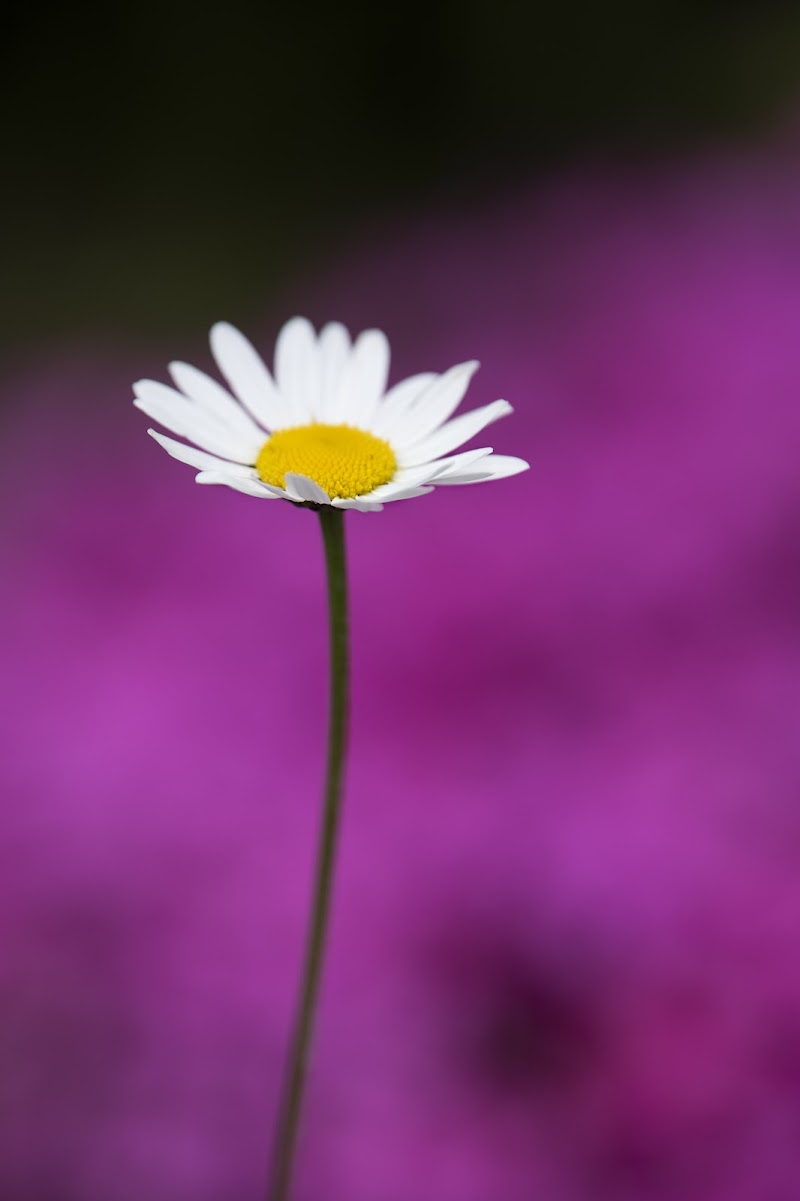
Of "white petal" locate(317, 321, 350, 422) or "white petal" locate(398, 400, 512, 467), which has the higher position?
"white petal" locate(317, 321, 350, 422)

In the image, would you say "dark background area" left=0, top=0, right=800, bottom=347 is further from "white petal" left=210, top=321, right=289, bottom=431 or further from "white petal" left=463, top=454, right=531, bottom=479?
"white petal" left=463, top=454, right=531, bottom=479

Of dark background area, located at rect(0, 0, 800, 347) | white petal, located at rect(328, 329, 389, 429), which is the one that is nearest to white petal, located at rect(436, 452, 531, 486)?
white petal, located at rect(328, 329, 389, 429)

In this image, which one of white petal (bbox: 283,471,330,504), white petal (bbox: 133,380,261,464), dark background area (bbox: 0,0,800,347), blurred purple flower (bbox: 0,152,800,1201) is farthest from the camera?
dark background area (bbox: 0,0,800,347)

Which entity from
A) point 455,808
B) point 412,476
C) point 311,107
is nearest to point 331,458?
point 412,476

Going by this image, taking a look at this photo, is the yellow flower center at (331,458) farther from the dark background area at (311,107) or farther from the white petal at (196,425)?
the dark background area at (311,107)

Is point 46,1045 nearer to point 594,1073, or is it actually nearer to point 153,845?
point 153,845

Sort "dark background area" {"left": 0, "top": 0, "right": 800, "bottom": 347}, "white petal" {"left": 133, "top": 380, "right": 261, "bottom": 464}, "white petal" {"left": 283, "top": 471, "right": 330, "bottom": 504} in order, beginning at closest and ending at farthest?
1. "white petal" {"left": 283, "top": 471, "right": 330, "bottom": 504}
2. "white petal" {"left": 133, "top": 380, "right": 261, "bottom": 464}
3. "dark background area" {"left": 0, "top": 0, "right": 800, "bottom": 347}

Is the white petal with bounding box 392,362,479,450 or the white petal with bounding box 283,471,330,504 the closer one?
the white petal with bounding box 283,471,330,504

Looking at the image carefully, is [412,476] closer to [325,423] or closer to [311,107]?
[325,423]
